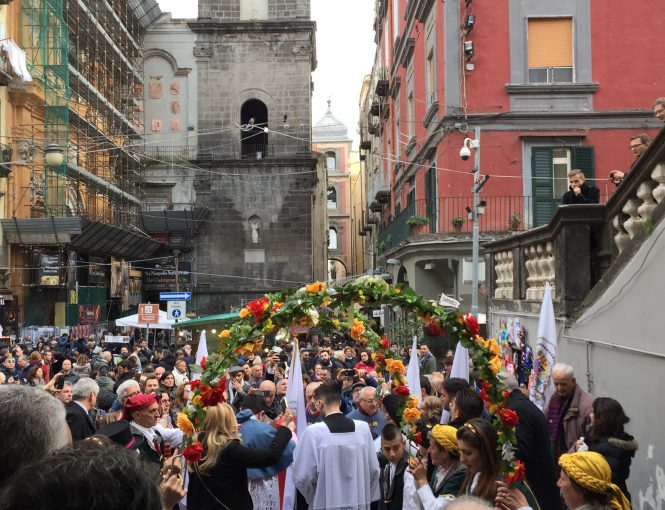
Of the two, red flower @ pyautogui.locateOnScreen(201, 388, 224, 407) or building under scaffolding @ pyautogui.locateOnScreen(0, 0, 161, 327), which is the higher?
building under scaffolding @ pyautogui.locateOnScreen(0, 0, 161, 327)

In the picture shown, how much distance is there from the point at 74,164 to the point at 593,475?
95.1ft

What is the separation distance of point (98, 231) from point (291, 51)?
14.7 metres

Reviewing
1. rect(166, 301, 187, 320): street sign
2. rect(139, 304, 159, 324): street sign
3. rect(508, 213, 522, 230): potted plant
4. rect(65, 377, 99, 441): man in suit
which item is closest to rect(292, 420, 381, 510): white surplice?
rect(65, 377, 99, 441): man in suit

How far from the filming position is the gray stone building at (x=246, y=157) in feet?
135

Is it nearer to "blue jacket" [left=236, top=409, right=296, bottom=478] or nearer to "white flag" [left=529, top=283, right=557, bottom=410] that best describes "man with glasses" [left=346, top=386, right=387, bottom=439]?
"blue jacket" [left=236, top=409, right=296, bottom=478]

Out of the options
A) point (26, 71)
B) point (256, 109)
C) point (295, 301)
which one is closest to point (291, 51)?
point (256, 109)

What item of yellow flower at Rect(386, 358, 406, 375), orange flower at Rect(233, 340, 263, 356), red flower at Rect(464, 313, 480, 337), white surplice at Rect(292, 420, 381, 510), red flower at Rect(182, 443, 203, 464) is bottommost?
white surplice at Rect(292, 420, 381, 510)

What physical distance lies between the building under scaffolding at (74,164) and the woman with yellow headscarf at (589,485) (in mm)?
20934

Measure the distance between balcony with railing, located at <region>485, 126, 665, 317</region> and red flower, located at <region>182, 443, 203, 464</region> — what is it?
4.26 metres

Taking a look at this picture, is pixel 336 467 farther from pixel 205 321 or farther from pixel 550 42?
pixel 205 321

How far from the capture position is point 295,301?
265 inches

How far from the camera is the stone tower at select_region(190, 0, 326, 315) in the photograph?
41062 mm

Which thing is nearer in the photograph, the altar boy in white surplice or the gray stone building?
the altar boy in white surplice

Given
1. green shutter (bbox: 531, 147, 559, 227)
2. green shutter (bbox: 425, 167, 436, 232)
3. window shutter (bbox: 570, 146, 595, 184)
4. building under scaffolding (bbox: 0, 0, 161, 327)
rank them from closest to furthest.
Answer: window shutter (bbox: 570, 146, 595, 184) < green shutter (bbox: 531, 147, 559, 227) < green shutter (bbox: 425, 167, 436, 232) < building under scaffolding (bbox: 0, 0, 161, 327)
